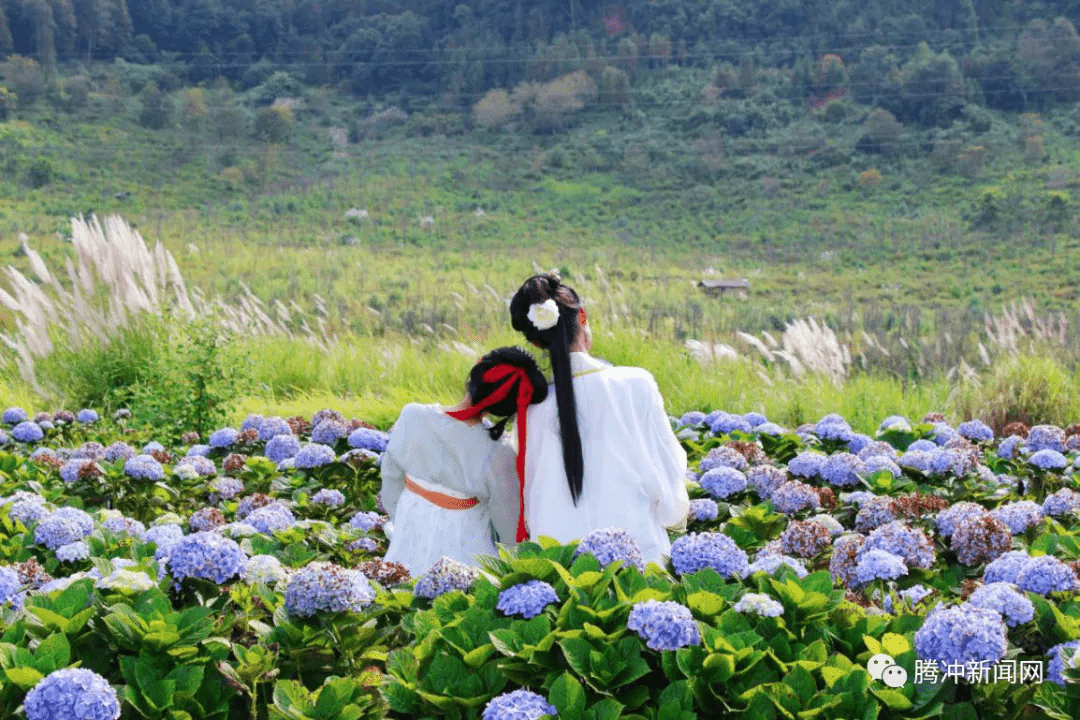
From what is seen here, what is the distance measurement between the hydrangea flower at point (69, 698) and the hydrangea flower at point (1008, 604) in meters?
1.51

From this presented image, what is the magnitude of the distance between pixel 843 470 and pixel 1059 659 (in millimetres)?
1816

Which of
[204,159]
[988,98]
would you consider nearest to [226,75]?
[204,159]

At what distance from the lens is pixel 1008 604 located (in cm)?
204

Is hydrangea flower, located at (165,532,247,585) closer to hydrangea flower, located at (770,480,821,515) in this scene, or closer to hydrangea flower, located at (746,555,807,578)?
hydrangea flower, located at (746,555,807,578)

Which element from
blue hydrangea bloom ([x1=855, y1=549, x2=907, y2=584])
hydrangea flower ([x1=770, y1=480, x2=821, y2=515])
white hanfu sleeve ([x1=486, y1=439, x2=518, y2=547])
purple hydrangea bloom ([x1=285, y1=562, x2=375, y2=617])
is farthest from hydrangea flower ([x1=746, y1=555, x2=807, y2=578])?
white hanfu sleeve ([x1=486, y1=439, x2=518, y2=547])

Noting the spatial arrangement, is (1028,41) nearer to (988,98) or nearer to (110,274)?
(988,98)

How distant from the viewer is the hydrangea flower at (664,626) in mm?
1897

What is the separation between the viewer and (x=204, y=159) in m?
40.0

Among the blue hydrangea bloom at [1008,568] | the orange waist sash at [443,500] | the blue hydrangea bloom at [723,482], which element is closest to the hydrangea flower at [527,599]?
the blue hydrangea bloom at [1008,568]

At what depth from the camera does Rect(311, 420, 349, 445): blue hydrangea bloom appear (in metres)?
4.32

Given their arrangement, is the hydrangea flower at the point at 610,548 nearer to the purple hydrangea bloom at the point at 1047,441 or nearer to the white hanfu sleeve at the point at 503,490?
the white hanfu sleeve at the point at 503,490

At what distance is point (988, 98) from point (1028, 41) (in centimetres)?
367

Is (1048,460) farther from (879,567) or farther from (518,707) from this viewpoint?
(518,707)

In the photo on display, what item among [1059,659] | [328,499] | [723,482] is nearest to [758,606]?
[1059,659]
